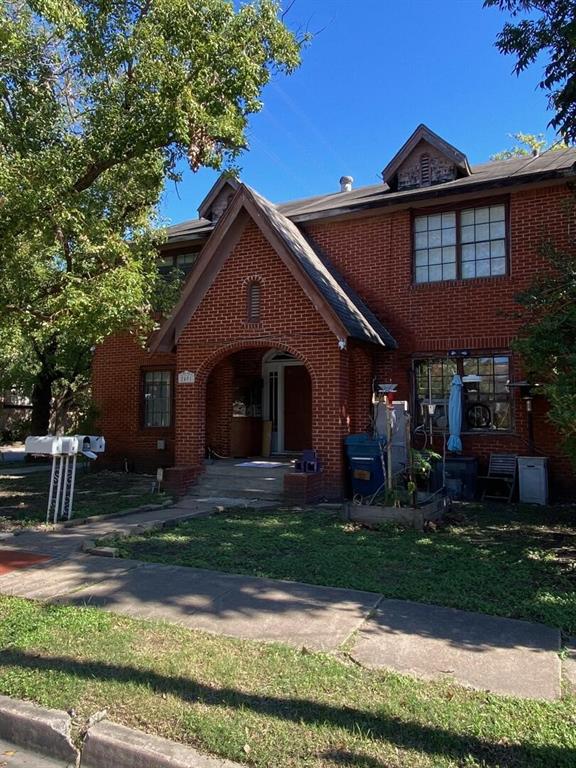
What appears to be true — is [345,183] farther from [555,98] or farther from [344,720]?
A: [344,720]

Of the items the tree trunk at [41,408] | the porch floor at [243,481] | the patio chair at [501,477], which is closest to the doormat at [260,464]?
the porch floor at [243,481]

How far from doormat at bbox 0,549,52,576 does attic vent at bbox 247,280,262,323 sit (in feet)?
20.7

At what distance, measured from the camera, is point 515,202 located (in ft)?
38.5

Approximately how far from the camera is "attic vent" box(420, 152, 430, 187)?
13211 mm

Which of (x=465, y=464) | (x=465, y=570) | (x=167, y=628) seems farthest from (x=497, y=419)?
(x=167, y=628)

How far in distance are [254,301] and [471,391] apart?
4752 mm

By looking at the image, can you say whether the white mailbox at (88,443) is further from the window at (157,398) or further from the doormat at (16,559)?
the window at (157,398)

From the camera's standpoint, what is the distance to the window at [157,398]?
15750 millimetres

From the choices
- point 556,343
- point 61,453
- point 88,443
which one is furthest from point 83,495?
point 556,343

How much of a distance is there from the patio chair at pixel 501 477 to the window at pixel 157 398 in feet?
26.7

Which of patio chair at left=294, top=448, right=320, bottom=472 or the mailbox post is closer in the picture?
the mailbox post

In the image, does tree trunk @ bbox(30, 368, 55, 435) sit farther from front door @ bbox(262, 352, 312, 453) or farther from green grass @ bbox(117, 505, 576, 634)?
green grass @ bbox(117, 505, 576, 634)

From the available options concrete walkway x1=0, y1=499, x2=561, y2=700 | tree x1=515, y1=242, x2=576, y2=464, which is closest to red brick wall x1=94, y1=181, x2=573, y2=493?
tree x1=515, y1=242, x2=576, y2=464

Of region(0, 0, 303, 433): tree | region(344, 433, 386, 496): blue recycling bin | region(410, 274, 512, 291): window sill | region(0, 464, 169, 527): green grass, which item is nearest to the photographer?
region(0, 0, 303, 433): tree
